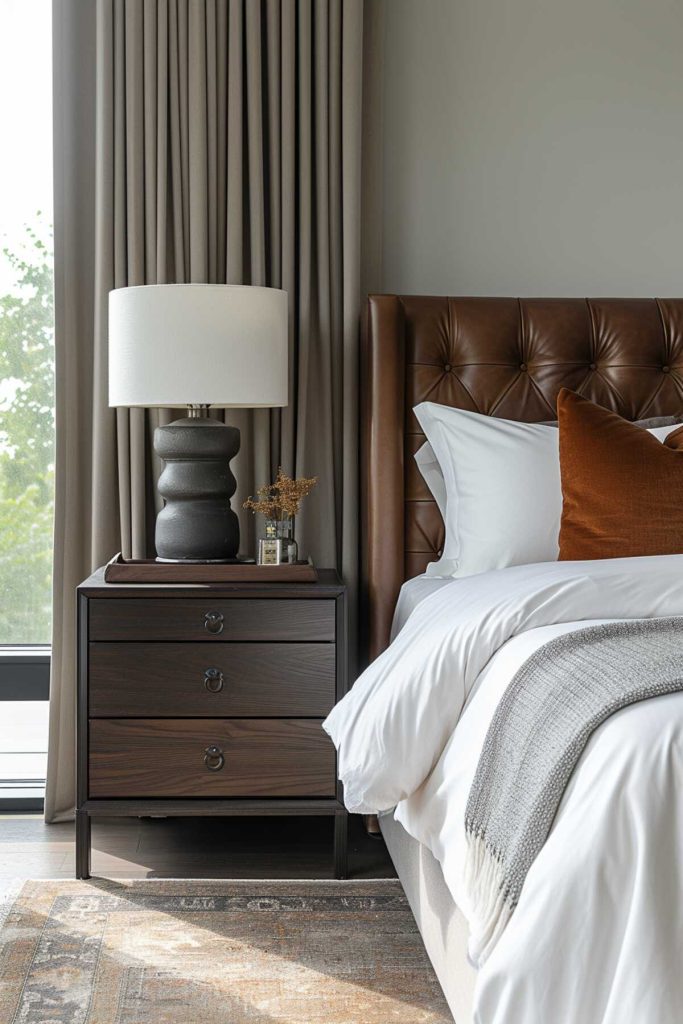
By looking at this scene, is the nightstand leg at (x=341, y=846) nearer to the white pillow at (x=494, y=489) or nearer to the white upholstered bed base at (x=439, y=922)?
the white upholstered bed base at (x=439, y=922)

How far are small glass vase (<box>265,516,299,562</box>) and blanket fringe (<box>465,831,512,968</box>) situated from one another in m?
1.20

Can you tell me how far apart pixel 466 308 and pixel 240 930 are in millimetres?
1571

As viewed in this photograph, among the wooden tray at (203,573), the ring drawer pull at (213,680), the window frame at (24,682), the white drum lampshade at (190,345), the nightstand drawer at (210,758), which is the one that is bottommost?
the nightstand drawer at (210,758)

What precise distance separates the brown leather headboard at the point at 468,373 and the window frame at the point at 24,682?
0.91m

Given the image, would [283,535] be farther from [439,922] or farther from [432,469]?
[439,922]

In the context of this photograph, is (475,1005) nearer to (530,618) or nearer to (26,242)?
(530,618)

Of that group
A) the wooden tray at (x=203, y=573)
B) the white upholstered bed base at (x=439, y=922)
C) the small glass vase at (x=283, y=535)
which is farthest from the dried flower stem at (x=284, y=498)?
the white upholstered bed base at (x=439, y=922)

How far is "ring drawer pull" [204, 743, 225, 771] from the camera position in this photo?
2.36 meters

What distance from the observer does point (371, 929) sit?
212 cm

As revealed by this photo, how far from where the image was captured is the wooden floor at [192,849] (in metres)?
2.45

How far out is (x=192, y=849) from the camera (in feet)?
8.50

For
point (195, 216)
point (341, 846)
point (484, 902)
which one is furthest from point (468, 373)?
point (484, 902)

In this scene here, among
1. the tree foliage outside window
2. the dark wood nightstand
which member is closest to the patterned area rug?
the dark wood nightstand

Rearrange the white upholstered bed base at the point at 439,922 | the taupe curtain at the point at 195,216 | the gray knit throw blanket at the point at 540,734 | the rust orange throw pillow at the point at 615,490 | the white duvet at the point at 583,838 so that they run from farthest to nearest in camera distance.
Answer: the taupe curtain at the point at 195,216 < the rust orange throw pillow at the point at 615,490 < the white upholstered bed base at the point at 439,922 < the gray knit throw blanket at the point at 540,734 < the white duvet at the point at 583,838
